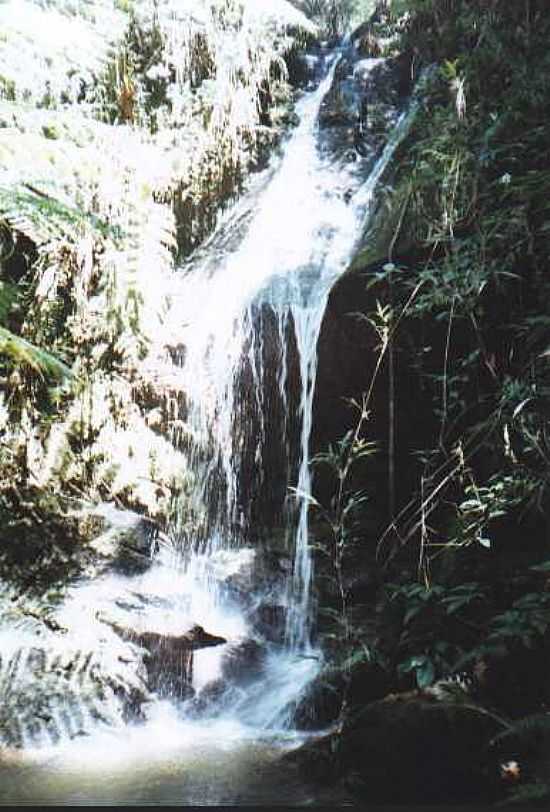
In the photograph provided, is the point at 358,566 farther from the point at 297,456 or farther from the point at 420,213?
the point at 420,213

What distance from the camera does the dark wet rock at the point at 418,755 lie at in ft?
9.87

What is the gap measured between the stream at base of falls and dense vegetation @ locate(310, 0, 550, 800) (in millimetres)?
489

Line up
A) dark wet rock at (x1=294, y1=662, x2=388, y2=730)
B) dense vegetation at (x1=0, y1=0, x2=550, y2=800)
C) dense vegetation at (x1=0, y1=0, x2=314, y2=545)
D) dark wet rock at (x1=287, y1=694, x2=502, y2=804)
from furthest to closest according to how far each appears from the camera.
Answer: dense vegetation at (x1=0, y1=0, x2=314, y2=545) → dark wet rock at (x1=294, y1=662, x2=388, y2=730) → dense vegetation at (x1=0, y1=0, x2=550, y2=800) → dark wet rock at (x1=287, y1=694, x2=502, y2=804)

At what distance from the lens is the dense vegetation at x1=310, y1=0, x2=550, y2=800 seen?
3719 mm

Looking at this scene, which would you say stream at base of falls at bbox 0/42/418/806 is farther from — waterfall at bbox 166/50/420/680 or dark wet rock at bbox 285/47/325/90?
dark wet rock at bbox 285/47/325/90

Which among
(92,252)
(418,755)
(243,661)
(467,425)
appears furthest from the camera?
(92,252)

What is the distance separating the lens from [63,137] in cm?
585

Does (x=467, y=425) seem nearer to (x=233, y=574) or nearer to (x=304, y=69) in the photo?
(x=233, y=574)

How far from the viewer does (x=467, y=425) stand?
5.25m

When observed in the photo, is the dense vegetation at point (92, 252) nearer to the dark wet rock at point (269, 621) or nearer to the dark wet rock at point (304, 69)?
the dark wet rock at point (269, 621)

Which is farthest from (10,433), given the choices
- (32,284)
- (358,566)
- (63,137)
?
(358,566)

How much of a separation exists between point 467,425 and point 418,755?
268 centimetres

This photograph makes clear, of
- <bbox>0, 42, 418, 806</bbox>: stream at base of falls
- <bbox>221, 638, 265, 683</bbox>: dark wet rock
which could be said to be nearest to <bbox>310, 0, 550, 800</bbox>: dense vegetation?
<bbox>0, 42, 418, 806</bbox>: stream at base of falls

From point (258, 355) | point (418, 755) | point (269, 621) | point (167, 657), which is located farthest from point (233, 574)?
point (418, 755)
